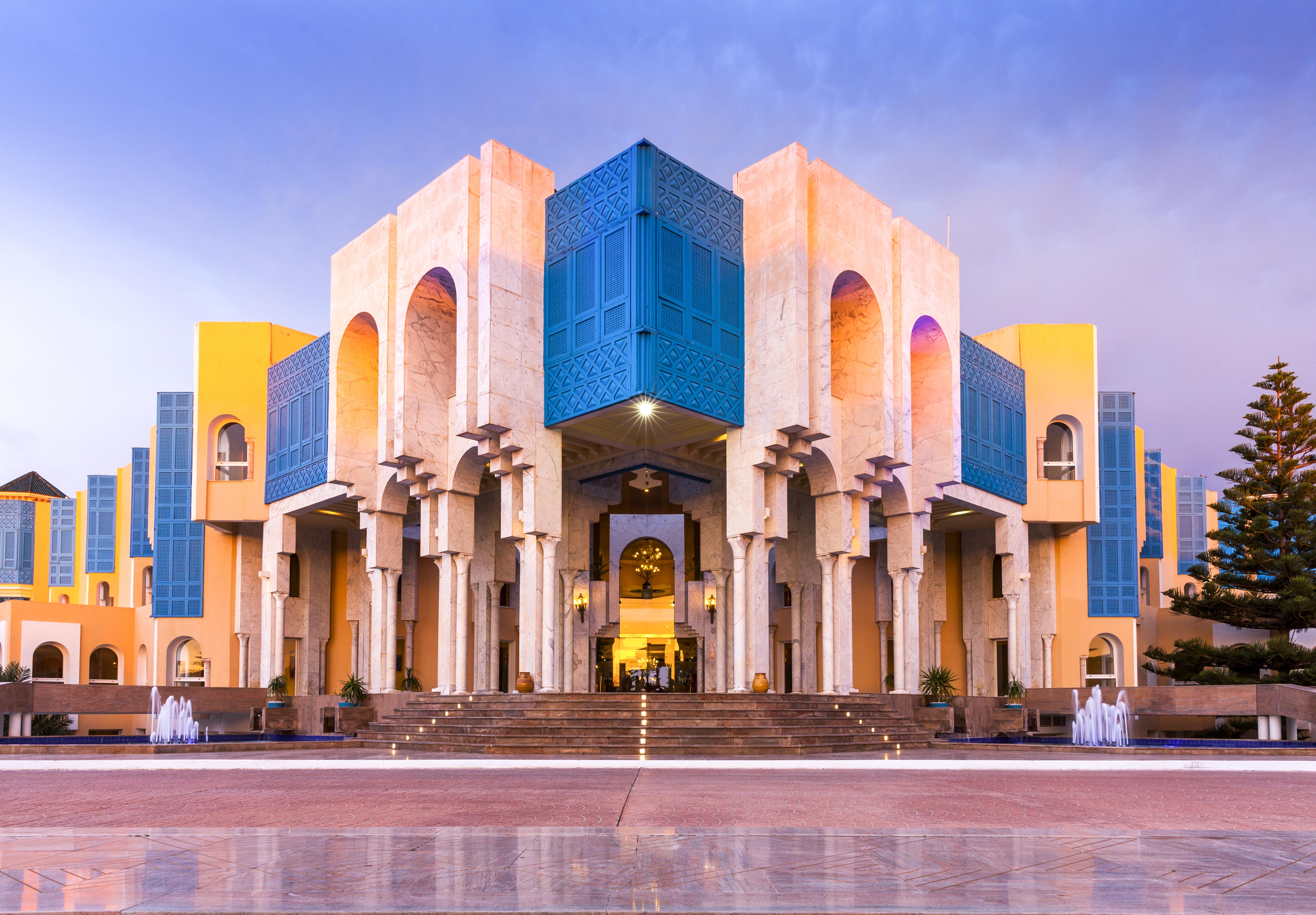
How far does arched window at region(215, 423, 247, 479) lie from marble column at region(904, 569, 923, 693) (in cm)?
1938

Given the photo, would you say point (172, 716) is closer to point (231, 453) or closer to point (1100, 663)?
point (231, 453)

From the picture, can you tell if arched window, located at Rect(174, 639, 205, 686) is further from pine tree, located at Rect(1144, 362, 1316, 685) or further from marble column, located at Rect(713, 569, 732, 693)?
pine tree, located at Rect(1144, 362, 1316, 685)

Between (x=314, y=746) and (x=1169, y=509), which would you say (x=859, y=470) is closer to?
(x=314, y=746)

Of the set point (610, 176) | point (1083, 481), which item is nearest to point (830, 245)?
point (610, 176)

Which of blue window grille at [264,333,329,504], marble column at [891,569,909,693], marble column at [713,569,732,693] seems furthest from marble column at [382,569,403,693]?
marble column at [891,569,909,693]

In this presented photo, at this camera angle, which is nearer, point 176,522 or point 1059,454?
point 1059,454

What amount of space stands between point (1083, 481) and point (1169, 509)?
13.6 m

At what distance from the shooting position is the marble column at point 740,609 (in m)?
21.0

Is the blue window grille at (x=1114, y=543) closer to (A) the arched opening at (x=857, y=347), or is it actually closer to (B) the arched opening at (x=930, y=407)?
(B) the arched opening at (x=930, y=407)

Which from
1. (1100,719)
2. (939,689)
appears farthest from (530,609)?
(1100,719)

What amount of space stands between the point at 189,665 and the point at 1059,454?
93.9ft

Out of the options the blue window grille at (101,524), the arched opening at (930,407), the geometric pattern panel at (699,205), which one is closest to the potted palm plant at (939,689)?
the arched opening at (930,407)

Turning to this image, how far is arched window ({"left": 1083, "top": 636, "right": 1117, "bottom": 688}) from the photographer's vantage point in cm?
3181

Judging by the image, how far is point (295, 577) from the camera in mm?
33406
